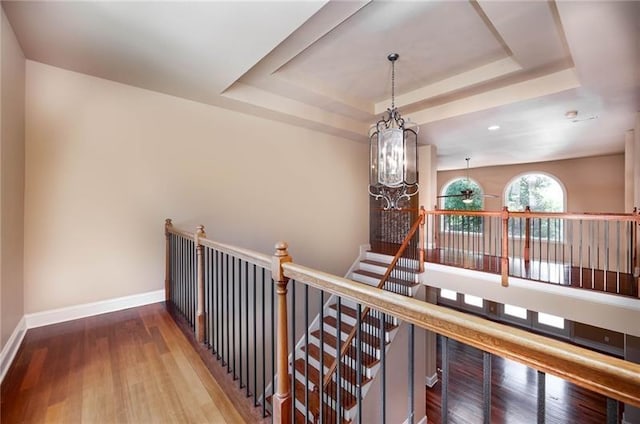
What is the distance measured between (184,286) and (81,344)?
894 mm

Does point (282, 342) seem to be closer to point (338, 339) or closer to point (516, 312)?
point (338, 339)

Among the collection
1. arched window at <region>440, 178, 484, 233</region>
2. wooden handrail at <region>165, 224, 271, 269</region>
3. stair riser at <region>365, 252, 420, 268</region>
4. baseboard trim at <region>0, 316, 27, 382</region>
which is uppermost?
arched window at <region>440, 178, 484, 233</region>

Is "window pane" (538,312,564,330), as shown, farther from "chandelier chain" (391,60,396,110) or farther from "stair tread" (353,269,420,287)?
"chandelier chain" (391,60,396,110)

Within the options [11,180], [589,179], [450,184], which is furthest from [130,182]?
[589,179]

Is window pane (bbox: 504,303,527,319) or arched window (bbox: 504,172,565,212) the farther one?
window pane (bbox: 504,303,527,319)

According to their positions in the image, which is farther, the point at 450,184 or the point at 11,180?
the point at 450,184

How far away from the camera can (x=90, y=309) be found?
2.89 meters

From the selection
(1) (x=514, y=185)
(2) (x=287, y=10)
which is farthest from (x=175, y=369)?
(1) (x=514, y=185)

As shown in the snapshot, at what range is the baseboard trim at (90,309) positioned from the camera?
8.67 ft

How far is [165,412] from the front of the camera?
162cm

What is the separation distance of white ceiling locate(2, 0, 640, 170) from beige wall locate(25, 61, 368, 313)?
0.28 m

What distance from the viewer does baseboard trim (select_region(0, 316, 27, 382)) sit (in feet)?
6.32

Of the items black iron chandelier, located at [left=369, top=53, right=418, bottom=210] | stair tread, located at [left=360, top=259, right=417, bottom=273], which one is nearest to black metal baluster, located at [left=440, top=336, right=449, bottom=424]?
black iron chandelier, located at [left=369, top=53, right=418, bottom=210]

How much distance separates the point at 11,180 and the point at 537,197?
10.4 m
